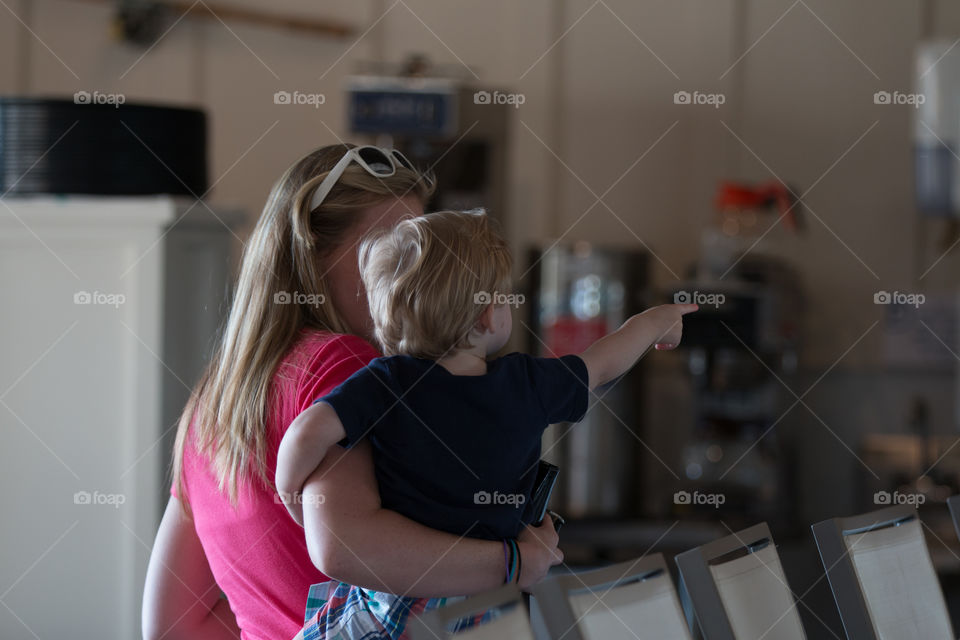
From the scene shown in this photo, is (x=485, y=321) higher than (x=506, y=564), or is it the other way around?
(x=485, y=321)

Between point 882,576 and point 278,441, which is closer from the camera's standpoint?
point 278,441

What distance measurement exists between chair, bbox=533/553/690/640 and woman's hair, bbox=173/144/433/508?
1.11 feet

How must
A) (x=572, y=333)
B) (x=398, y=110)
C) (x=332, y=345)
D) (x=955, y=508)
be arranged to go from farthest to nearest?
(x=572, y=333) → (x=398, y=110) → (x=955, y=508) → (x=332, y=345)

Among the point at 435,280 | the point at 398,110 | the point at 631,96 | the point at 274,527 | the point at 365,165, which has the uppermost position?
the point at 631,96

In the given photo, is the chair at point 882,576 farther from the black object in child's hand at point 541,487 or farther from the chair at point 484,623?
the chair at point 484,623

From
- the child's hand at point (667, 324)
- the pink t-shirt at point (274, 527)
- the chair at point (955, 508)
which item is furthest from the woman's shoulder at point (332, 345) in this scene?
the chair at point (955, 508)

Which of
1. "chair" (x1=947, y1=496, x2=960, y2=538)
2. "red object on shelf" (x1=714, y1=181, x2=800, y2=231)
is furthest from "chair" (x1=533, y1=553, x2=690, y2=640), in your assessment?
"red object on shelf" (x1=714, y1=181, x2=800, y2=231)

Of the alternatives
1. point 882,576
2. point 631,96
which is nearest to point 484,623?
point 882,576

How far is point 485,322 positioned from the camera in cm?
106

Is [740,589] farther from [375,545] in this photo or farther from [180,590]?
[180,590]

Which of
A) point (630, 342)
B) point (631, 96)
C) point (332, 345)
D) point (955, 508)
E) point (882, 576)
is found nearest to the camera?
point (332, 345)

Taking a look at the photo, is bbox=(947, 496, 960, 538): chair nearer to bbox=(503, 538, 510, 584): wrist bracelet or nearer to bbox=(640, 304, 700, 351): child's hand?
bbox=(640, 304, 700, 351): child's hand

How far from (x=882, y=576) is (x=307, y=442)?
758mm

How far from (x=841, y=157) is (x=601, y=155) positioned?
1.11 m
